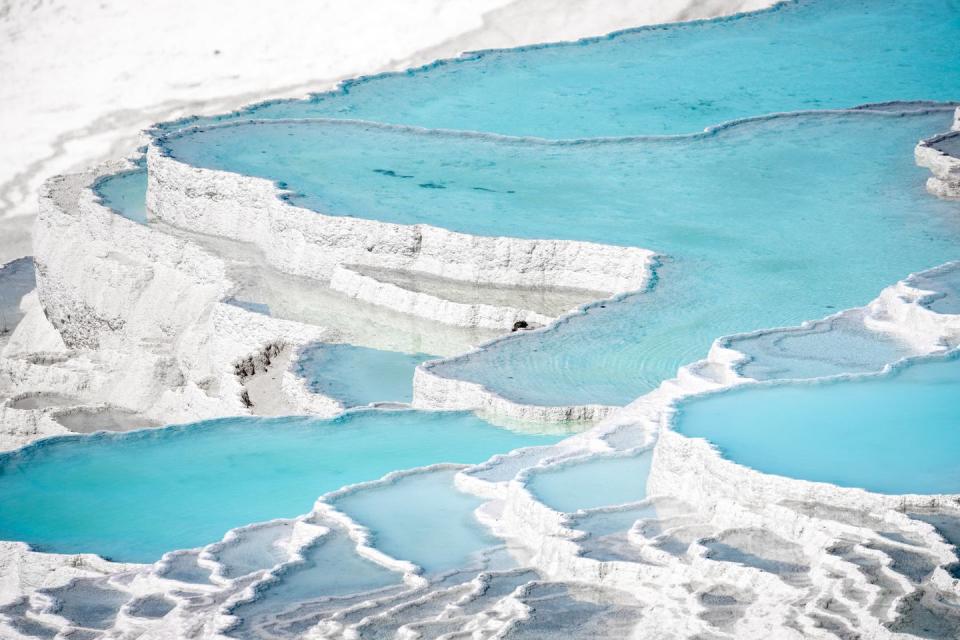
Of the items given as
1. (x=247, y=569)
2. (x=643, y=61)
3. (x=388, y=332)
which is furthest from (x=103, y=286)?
(x=247, y=569)

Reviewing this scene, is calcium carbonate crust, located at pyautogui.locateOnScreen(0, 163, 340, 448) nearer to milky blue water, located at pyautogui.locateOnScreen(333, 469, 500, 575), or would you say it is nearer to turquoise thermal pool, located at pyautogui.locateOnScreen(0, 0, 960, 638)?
turquoise thermal pool, located at pyautogui.locateOnScreen(0, 0, 960, 638)

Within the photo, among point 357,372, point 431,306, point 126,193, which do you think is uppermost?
point 126,193

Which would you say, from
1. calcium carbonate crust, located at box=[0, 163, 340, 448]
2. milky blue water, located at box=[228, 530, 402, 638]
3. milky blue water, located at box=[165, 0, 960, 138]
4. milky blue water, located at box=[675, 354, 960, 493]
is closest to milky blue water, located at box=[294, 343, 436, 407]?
calcium carbonate crust, located at box=[0, 163, 340, 448]

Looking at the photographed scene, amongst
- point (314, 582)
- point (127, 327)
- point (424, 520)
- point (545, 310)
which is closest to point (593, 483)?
point (424, 520)

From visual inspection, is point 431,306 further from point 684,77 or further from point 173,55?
point 173,55

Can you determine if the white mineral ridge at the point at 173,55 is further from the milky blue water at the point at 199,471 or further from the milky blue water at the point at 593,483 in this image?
the milky blue water at the point at 593,483

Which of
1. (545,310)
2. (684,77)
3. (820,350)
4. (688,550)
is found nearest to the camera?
(688,550)

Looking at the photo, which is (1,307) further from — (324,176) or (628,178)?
(628,178)
